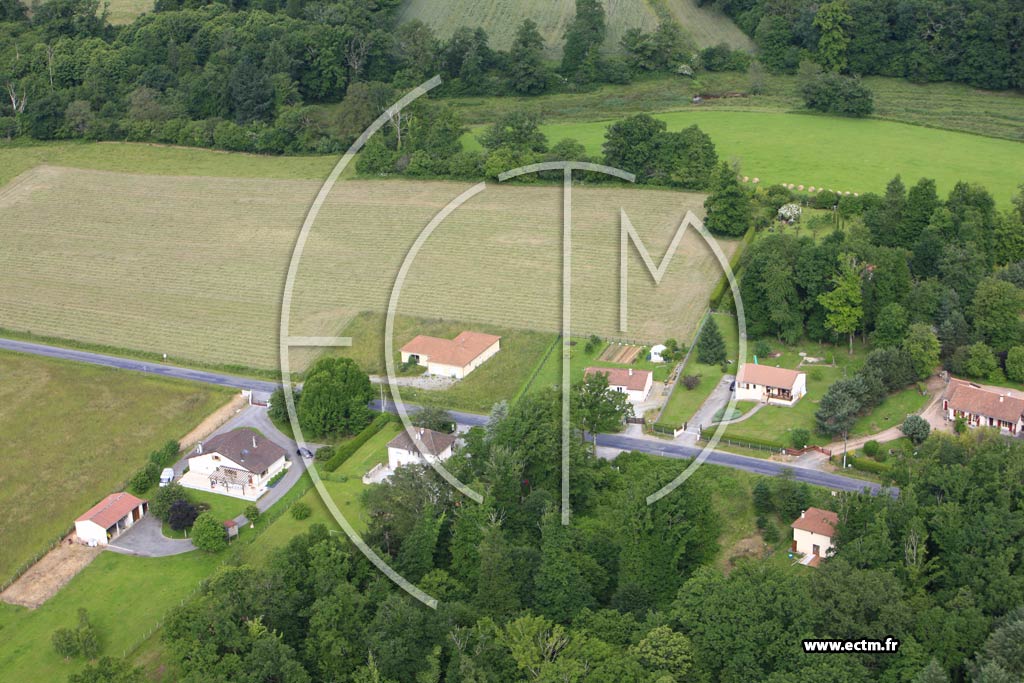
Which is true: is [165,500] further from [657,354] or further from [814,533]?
[814,533]

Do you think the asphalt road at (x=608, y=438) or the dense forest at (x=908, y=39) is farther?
the dense forest at (x=908, y=39)

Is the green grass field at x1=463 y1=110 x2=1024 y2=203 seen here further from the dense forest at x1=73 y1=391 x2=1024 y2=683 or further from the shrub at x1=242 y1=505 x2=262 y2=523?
the shrub at x1=242 y1=505 x2=262 y2=523

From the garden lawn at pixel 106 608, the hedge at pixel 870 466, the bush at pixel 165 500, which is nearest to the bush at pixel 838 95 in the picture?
the hedge at pixel 870 466

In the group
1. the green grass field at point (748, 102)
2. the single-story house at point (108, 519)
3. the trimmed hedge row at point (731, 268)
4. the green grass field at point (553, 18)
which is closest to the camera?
the single-story house at point (108, 519)

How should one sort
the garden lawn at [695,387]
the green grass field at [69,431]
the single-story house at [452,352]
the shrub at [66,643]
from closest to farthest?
the shrub at [66,643], the green grass field at [69,431], the garden lawn at [695,387], the single-story house at [452,352]

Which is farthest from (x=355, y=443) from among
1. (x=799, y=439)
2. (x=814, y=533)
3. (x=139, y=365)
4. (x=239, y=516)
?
(x=814, y=533)

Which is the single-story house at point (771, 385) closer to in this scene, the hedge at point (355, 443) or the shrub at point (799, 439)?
the shrub at point (799, 439)

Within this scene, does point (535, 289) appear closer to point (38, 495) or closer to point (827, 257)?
point (827, 257)

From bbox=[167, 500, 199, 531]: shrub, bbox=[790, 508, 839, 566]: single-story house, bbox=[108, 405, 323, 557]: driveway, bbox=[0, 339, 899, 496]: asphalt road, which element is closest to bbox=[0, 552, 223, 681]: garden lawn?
bbox=[108, 405, 323, 557]: driveway
